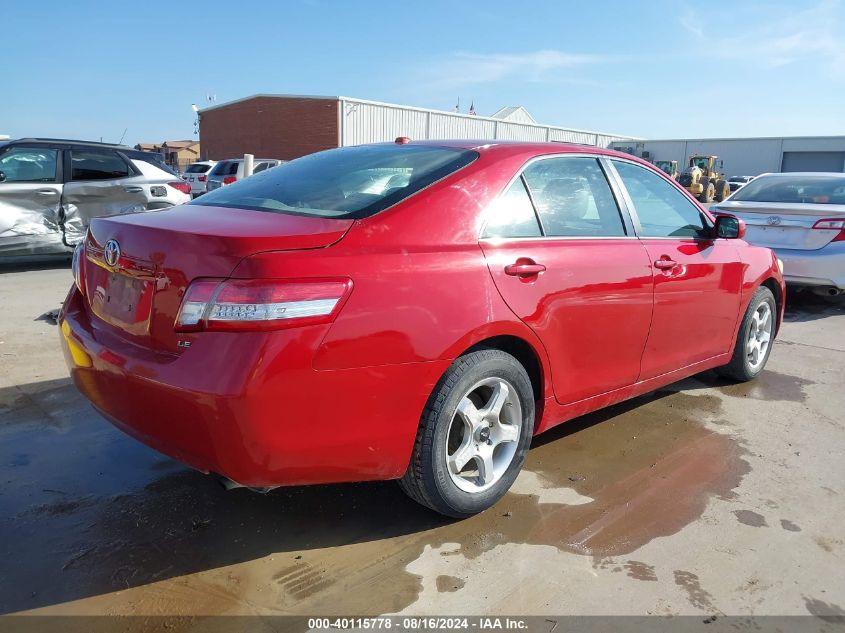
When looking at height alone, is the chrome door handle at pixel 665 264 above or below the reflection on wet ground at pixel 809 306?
above

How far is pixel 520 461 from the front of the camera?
2963mm

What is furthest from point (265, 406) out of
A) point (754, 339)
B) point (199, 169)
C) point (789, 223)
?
point (199, 169)

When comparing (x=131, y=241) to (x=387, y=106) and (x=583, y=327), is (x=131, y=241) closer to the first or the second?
(x=583, y=327)

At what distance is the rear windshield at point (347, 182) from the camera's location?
268 centimetres

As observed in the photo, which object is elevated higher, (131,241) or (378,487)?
(131,241)

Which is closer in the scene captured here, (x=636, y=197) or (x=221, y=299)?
(x=221, y=299)

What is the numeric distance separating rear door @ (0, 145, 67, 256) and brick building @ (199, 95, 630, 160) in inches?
814

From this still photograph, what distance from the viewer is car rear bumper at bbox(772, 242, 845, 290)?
6.73 m

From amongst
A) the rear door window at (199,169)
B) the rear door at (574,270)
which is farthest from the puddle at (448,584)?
the rear door window at (199,169)

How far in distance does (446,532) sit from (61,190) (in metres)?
7.50

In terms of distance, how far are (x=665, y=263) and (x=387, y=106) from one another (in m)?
30.1

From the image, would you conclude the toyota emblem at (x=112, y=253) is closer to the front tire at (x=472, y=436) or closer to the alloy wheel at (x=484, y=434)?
the front tire at (x=472, y=436)

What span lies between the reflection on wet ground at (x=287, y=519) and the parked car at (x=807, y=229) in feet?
12.9

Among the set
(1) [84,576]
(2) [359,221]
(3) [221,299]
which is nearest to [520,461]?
(2) [359,221]
